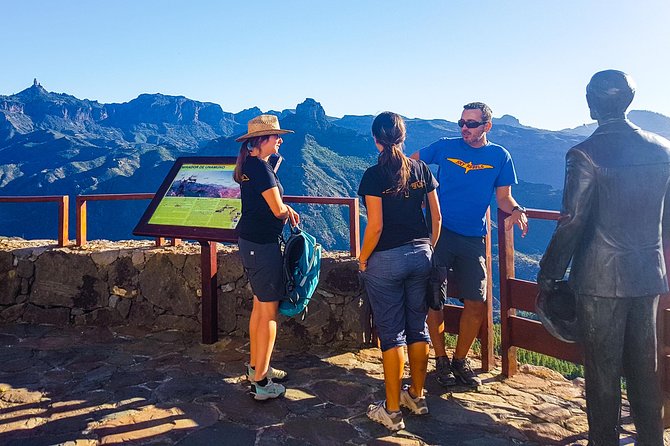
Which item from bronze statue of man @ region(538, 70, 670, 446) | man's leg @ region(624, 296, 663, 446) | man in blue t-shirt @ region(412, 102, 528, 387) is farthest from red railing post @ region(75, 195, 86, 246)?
man's leg @ region(624, 296, 663, 446)

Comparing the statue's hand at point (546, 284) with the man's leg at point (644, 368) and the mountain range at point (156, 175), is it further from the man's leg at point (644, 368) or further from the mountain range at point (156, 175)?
the mountain range at point (156, 175)

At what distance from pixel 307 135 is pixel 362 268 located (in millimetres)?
167314

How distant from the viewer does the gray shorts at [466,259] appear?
12.2 ft

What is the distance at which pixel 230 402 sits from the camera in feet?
11.5

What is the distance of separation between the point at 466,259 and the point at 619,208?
152 cm

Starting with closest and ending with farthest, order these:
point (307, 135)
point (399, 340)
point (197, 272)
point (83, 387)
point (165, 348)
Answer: point (399, 340) < point (83, 387) < point (165, 348) < point (197, 272) < point (307, 135)

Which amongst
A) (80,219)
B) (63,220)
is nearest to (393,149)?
(80,219)

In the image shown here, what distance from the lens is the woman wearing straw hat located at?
3.36m

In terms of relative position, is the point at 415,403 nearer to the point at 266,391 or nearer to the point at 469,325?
the point at 469,325

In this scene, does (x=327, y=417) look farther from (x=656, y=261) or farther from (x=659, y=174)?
(x=659, y=174)

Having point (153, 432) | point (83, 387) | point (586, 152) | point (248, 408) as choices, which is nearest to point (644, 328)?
point (586, 152)

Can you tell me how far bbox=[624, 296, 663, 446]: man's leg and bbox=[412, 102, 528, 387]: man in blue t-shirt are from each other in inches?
51.4

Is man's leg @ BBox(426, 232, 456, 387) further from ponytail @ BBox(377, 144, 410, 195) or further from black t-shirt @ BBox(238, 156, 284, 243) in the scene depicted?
black t-shirt @ BBox(238, 156, 284, 243)

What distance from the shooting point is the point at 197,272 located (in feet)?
17.5
